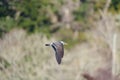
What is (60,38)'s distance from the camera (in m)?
17.5

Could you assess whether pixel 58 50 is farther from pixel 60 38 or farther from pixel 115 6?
pixel 115 6

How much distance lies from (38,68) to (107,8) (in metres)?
4.58

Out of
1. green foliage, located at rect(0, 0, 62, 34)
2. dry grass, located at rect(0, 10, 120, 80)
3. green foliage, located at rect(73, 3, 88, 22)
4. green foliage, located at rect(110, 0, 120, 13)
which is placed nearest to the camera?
dry grass, located at rect(0, 10, 120, 80)

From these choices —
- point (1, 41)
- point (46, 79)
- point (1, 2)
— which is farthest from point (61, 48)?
point (1, 2)

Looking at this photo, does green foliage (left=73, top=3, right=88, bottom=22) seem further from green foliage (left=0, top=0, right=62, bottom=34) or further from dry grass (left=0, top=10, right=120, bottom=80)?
dry grass (left=0, top=10, right=120, bottom=80)

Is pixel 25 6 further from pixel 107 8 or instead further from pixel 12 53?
pixel 12 53

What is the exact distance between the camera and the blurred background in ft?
45.4

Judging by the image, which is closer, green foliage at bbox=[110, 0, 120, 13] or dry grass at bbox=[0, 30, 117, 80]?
dry grass at bbox=[0, 30, 117, 80]

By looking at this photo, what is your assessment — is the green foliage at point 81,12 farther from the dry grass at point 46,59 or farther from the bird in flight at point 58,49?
the bird in flight at point 58,49

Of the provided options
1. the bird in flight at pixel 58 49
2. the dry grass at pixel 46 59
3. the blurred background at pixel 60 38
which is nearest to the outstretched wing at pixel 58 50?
the bird in flight at pixel 58 49

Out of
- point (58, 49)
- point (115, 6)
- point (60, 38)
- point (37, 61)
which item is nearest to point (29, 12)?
point (60, 38)

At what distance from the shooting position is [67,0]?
1841cm

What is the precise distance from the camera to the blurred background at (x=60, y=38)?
13852 millimetres

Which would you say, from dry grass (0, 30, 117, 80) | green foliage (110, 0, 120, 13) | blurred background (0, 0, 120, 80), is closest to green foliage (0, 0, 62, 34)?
blurred background (0, 0, 120, 80)
